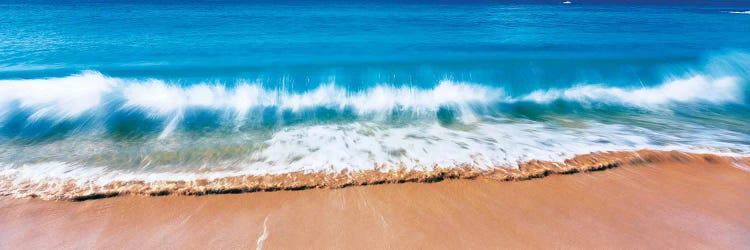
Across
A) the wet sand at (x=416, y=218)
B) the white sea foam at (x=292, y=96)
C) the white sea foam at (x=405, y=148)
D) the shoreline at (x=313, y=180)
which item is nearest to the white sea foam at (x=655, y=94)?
the white sea foam at (x=292, y=96)

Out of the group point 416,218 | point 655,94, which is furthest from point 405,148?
point 655,94

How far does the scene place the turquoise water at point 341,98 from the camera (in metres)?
5.82

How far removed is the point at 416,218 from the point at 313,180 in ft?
5.10

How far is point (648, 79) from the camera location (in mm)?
10602

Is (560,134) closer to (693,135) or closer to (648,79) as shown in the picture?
(693,135)

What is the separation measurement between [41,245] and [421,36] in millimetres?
14285

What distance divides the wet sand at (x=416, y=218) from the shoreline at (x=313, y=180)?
12 cm

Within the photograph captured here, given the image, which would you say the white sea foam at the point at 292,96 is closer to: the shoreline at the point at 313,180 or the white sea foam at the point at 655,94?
the white sea foam at the point at 655,94

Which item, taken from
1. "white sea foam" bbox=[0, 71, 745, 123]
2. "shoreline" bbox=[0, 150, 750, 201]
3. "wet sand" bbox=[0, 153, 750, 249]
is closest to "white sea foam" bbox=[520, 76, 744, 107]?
"white sea foam" bbox=[0, 71, 745, 123]

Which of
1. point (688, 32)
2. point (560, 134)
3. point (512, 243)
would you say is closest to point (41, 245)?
point (512, 243)

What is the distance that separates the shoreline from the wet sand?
4.6 inches

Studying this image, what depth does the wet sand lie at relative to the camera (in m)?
3.83

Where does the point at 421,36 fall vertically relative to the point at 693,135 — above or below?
above

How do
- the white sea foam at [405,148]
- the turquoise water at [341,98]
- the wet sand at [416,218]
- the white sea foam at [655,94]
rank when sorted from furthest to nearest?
the white sea foam at [655,94]
the turquoise water at [341,98]
the white sea foam at [405,148]
the wet sand at [416,218]
